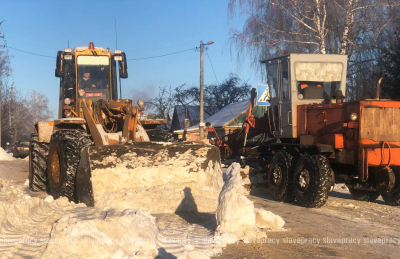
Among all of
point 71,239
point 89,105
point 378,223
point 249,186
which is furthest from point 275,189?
point 71,239

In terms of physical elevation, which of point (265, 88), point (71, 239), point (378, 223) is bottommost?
point (378, 223)

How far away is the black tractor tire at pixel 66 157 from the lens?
28.4 ft

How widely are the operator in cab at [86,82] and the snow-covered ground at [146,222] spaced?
3.11 m

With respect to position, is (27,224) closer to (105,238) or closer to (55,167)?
(105,238)

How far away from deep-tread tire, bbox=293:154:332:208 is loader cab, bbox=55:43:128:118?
4683 mm

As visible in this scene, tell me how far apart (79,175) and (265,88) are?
18.2ft

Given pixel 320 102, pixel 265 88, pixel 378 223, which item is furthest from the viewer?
pixel 265 88

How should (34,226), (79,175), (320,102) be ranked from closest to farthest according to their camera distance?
1. (34,226)
2. (79,175)
3. (320,102)

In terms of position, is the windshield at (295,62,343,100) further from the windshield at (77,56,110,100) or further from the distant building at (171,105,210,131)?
the distant building at (171,105,210,131)

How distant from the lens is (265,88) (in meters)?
12.0

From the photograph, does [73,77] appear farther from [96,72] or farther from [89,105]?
[89,105]

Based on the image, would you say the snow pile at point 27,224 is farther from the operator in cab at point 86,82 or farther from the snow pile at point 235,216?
the operator in cab at point 86,82

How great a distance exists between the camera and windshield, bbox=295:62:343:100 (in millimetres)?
10930

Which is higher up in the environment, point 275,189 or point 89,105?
point 89,105
